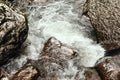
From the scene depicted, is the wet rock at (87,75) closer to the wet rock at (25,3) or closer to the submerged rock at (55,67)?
the submerged rock at (55,67)

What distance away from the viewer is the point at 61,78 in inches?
340

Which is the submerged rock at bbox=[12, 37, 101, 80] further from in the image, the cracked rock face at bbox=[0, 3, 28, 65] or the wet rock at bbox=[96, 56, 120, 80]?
the cracked rock face at bbox=[0, 3, 28, 65]

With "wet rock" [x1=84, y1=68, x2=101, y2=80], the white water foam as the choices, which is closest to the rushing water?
the white water foam

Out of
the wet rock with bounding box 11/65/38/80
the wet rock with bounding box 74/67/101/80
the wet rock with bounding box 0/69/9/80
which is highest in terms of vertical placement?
the wet rock with bounding box 11/65/38/80

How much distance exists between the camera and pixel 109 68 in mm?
8367

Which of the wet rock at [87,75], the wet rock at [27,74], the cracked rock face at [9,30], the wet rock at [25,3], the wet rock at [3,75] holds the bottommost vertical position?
the wet rock at [87,75]

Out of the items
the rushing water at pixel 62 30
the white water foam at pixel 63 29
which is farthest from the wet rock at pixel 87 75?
the white water foam at pixel 63 29

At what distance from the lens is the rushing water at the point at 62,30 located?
9484 mm

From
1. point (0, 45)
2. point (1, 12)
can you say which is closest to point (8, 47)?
point (0, 45)

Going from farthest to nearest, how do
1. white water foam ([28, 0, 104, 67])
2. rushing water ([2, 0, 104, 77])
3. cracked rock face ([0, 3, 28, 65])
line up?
white water foam ([28, 0, 104, 67]) < rushing water ([2, 0, 104, 77]) < cracked rock face ([0, 3, 28, 65])

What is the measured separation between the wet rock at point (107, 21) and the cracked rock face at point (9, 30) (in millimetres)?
2919

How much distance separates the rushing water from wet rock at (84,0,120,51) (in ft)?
1.31

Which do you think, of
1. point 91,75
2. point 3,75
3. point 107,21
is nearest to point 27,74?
point 3,75

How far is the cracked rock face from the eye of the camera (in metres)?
8.41
